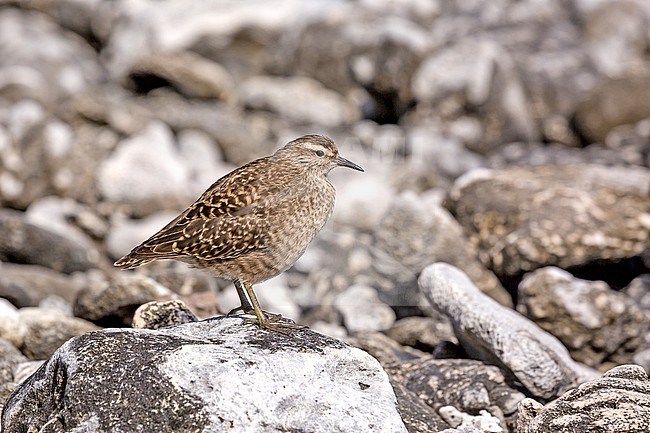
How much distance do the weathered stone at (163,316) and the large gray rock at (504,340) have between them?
209cm

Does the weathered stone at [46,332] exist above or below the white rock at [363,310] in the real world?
above

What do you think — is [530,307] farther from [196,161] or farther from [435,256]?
[196,161]

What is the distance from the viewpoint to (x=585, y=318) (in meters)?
8.81

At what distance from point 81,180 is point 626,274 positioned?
7.40 metres

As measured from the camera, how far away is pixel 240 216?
→ 6.61m

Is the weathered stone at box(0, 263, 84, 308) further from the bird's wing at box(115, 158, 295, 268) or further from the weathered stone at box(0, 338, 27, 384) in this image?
the bird's wing at box(115, 158, 295, 268)

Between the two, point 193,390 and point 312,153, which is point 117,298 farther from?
point 193,390

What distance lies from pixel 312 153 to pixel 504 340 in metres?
1.94

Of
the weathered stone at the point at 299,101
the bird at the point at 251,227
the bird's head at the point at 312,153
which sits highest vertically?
the bird's head at the point at 312,153

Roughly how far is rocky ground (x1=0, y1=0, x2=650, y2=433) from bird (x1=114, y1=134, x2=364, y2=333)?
0.46 metres

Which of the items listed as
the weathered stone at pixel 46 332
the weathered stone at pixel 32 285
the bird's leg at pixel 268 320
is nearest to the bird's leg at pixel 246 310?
the bird's leg at pixel 268 320

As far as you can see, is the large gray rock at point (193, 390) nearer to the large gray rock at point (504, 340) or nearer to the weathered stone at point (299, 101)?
the large gray rock at point (504, 340)

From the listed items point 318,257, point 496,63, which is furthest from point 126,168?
point 496,63

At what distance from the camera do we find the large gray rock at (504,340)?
7074mm
